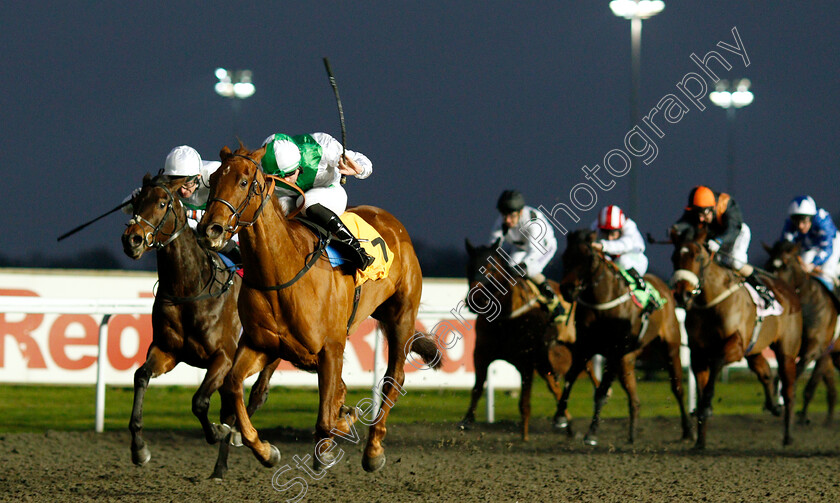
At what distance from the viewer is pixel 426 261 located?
15.4m

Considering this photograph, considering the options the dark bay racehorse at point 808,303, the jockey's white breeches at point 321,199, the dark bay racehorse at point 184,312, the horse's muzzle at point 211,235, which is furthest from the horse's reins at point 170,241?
the dark bay racehorse at point 808,303

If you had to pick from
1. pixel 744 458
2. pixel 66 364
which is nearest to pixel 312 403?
pixel 66 364

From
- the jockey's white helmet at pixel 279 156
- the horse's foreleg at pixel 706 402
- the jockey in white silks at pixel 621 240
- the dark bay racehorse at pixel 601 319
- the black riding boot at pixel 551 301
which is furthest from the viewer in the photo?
the jockey in white silks at pixel 621 240

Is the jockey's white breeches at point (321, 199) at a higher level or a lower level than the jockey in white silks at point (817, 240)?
lower

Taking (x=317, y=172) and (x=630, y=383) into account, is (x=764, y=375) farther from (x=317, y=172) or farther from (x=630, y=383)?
(x=317, y=172)

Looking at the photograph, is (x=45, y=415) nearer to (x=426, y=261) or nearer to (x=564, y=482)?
(x=564, y=482)

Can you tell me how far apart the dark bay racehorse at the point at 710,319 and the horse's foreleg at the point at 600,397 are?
0.68 metres

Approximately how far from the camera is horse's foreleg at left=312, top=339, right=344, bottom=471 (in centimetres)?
404

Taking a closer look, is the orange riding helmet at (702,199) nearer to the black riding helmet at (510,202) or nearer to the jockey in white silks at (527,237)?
the jockey in white silks at (527,237)

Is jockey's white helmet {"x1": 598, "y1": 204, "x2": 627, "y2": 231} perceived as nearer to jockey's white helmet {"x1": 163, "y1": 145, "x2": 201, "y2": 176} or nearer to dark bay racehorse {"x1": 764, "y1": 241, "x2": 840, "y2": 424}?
dark bay racehorse {"x1": 764, "y1": 241, "x2": 840, "y2": 424}

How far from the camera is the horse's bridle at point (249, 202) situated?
3559 mm

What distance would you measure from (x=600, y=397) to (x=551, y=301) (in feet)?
3.03

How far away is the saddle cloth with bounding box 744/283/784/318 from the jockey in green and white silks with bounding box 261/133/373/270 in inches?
159

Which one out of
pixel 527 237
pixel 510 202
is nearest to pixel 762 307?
pixel 527 237
